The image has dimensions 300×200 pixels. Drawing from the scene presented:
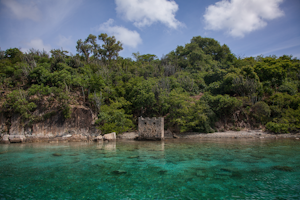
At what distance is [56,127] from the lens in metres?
26.2

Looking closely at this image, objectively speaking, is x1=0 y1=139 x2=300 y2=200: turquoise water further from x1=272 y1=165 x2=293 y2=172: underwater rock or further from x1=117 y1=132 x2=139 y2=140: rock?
x1=117 y1=132 x2=139 y2=140: rock

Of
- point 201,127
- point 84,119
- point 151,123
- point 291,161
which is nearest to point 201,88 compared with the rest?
point 201,127

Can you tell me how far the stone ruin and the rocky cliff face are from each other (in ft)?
25.4

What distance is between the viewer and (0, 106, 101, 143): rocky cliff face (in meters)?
25.4

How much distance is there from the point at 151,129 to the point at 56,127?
14459mm

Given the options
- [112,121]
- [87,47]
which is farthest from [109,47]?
[112,121]

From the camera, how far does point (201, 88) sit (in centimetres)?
4009

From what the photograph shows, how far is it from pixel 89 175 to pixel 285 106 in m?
32.7

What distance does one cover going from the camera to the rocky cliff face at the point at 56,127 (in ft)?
83.5

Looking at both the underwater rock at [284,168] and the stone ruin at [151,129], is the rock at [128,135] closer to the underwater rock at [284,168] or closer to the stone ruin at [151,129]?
the stone ruin at [151,129]

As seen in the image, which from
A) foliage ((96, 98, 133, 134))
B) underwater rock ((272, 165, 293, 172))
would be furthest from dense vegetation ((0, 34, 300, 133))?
underwater rock ((272, 165, 293, 172))

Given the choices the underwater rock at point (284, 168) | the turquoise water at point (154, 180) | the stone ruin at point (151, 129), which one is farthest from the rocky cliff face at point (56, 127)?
the underwater rock at point (284, 168)

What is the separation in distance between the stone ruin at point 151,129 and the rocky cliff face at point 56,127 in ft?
25.4

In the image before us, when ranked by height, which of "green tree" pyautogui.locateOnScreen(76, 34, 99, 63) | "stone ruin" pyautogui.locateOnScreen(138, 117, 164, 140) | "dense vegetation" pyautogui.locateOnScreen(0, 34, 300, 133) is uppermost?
"green tree" pyautogui.locateOnScreen(76, 34, 99, 63)
